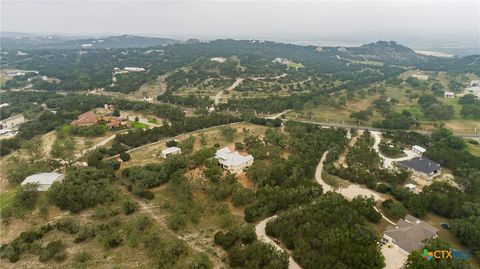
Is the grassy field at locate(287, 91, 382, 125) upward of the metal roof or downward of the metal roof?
upward

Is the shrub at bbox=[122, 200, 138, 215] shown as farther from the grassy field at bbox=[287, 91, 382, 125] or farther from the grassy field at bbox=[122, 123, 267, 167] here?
the grassy field at bbox=[287, 91, 382, 125]

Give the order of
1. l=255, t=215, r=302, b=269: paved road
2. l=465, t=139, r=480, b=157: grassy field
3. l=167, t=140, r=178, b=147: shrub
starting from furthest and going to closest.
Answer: l=465, t=139, r=480, b=157: grassy field, l=167, t=140, r=178, b=147: shrub, l=255, t=215, r=302, b=269: paved road

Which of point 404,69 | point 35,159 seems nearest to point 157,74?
point 35,159

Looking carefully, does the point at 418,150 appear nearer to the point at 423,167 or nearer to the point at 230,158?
the point at 423,167

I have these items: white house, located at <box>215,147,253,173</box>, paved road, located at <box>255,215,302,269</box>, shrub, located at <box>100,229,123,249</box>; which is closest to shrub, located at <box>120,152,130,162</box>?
white house, located at <box>215,147,253,173</box>

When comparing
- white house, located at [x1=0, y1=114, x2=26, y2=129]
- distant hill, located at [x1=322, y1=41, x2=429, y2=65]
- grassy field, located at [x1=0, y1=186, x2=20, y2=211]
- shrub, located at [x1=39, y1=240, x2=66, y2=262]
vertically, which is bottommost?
white house, located at [x1=0, y1=114, x2=26, y2=129]

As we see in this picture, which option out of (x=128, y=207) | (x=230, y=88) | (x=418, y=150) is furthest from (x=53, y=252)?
(x=230, y=88)

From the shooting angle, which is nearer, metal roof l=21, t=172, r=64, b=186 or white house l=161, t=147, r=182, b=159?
metal roof l=21, t=172, r=64, b=186
